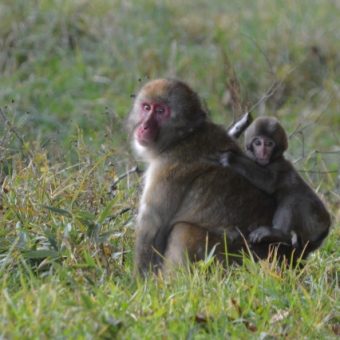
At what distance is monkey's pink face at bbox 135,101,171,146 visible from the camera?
700 cm

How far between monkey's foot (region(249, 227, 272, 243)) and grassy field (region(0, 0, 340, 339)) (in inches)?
8.5

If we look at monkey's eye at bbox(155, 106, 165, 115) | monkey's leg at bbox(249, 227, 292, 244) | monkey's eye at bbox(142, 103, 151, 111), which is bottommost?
monkey's leg at bbox(249, 227, 292, 244)

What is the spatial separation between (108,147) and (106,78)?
5.32 meters

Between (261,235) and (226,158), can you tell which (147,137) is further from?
(261,235)

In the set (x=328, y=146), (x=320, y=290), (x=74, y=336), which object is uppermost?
(x=74, y=336)

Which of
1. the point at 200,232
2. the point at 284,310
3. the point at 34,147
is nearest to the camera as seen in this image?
the point at 284,310

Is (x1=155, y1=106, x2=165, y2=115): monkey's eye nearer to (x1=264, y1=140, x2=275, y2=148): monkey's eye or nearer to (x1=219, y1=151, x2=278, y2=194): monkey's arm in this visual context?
(x1=219, y1=151, x2=278, y2=194): monkey's arm

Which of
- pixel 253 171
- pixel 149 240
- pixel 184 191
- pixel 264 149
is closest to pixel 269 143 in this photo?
pixel 264 149

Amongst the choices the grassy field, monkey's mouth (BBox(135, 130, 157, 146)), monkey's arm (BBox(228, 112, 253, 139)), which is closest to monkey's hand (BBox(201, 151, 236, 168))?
monkey's mouth (BBox(135, 130, 157, 146))

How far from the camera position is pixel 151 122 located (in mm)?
7020

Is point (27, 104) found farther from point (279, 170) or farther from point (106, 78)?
point (279, 170)

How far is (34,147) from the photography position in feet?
29.1

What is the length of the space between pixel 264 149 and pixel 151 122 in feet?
2.22

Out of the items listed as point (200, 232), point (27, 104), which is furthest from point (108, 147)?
point (27, 104)
